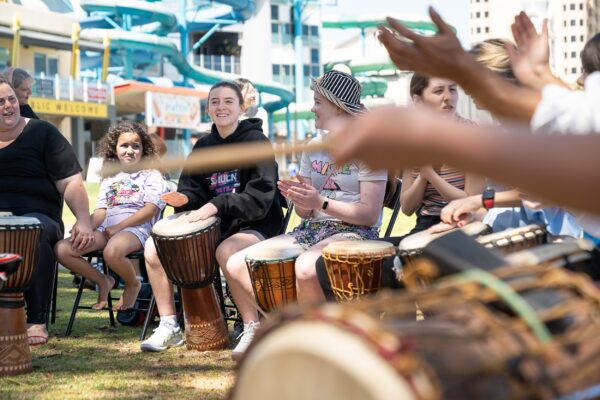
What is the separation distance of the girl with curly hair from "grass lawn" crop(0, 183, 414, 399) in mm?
387

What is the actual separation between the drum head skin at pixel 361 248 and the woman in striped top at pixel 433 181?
1.28ft

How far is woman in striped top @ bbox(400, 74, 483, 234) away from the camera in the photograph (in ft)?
14.0

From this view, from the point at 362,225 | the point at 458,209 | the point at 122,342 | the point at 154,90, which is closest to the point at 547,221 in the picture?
the point at 458,209

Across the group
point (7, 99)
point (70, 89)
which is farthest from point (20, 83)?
point (70, 89)

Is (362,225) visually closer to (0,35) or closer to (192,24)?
(0,35)

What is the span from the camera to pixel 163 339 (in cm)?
516

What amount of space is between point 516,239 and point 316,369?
183 centimetres

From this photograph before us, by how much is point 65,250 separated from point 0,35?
27.9m

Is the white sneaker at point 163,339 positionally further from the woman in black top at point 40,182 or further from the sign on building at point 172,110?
the sign on building at point 172,110

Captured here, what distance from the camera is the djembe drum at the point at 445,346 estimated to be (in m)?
1.53

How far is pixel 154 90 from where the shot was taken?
36.0 metres

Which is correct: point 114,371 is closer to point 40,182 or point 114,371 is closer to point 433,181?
point 40,182

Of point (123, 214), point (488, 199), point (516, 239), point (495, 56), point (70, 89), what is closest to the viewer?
point (516, 239)

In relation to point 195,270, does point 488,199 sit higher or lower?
higher
